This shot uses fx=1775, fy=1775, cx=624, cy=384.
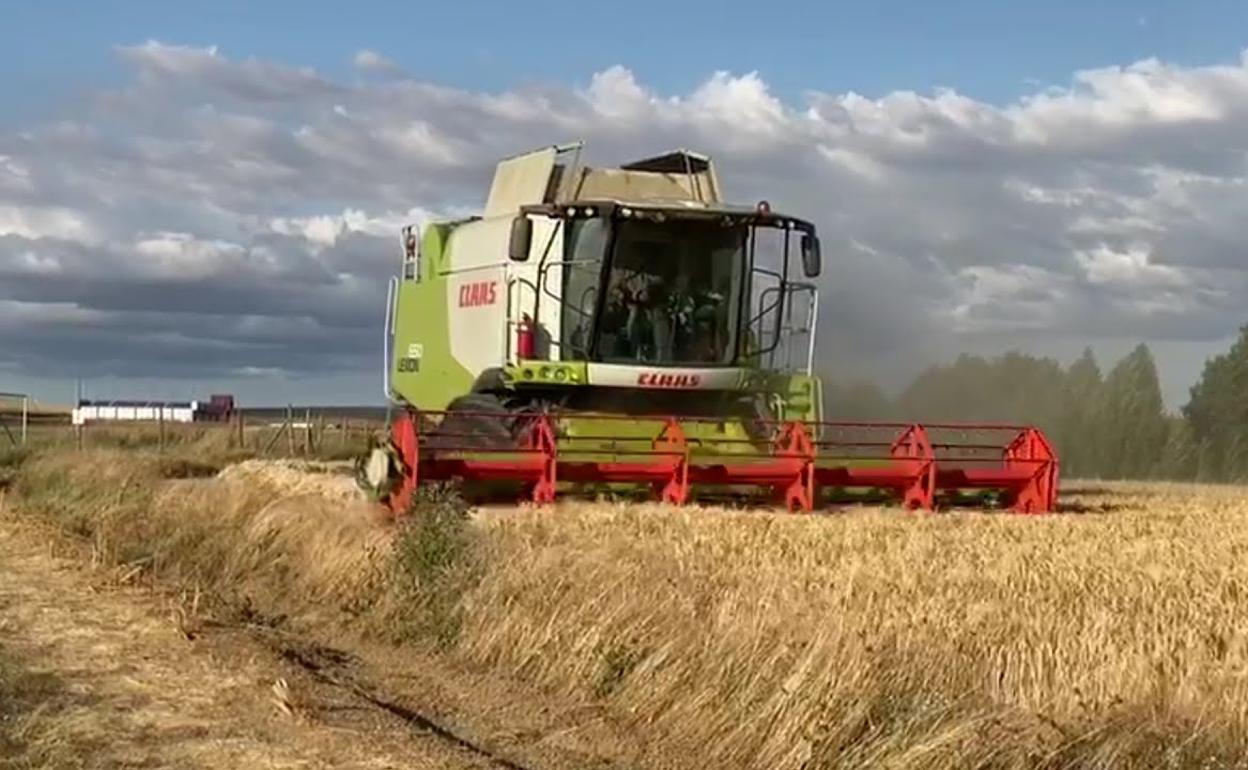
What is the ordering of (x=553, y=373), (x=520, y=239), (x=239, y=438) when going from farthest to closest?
(x=239, y=438) → (x=553, y=373) → (x=520, y=239)

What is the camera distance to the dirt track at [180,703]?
6.64 m

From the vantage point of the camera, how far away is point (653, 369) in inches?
697

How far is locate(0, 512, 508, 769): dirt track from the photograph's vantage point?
261 inches

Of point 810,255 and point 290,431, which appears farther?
point 290,431

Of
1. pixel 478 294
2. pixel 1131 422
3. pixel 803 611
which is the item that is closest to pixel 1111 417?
pixel 1131 422

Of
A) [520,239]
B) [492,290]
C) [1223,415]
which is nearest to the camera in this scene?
[520,239]

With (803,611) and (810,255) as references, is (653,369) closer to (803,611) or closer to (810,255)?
(810,255)

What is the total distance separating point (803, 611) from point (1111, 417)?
32.1 metres

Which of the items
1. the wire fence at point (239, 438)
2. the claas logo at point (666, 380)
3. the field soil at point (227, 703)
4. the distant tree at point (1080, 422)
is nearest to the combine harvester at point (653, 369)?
the claas logo at point (666, 380)

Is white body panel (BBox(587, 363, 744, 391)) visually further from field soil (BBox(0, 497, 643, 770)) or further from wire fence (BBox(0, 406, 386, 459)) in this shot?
wire fence (BBox(0, 406, 386, 459))

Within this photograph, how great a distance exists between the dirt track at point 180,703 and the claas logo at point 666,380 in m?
7.71

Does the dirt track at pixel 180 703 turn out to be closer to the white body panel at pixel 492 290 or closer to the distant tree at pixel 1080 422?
the white body panel at pixel 492 290

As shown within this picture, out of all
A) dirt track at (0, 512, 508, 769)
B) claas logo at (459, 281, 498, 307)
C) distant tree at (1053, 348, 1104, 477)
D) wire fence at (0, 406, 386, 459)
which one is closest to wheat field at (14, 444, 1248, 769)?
dirt track at (0, 512, 508, 769)

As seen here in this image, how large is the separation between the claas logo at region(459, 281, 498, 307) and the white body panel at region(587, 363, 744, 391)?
1698 millimetres
